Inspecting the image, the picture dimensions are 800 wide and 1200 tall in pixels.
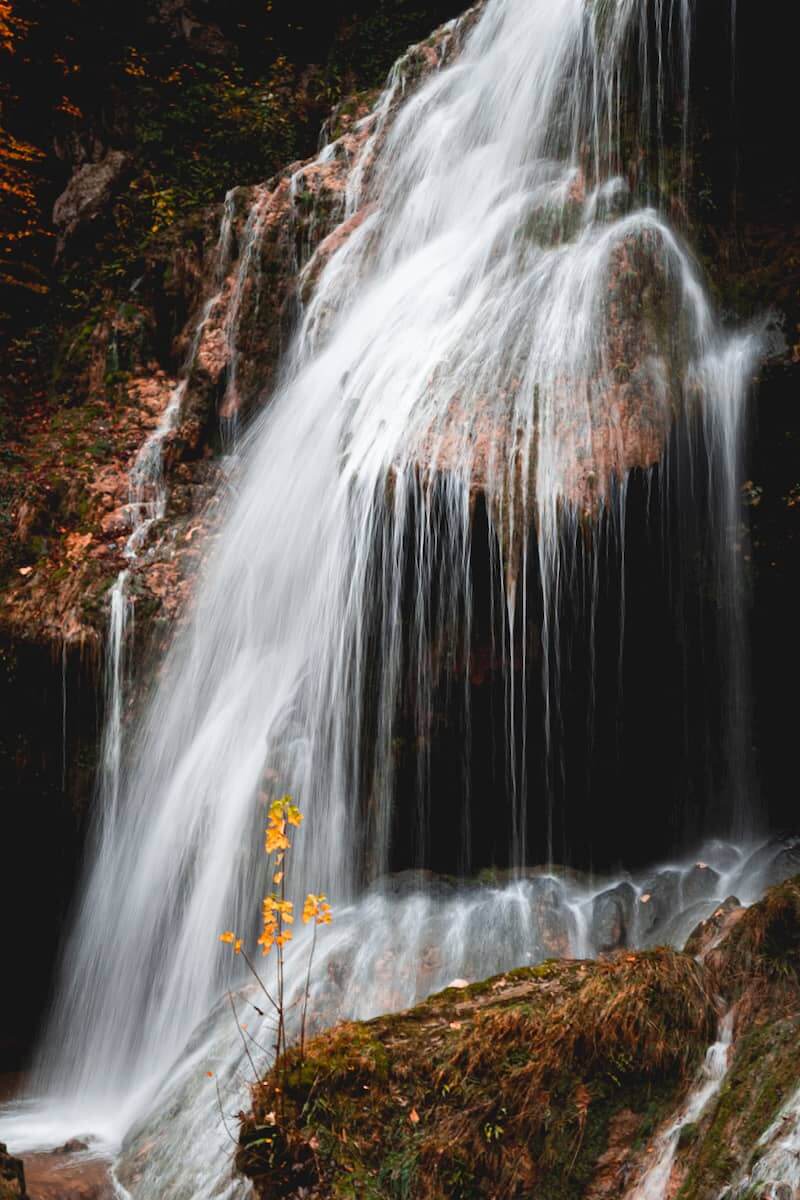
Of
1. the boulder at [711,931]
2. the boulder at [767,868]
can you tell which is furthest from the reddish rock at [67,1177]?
the boulder at [767,868]

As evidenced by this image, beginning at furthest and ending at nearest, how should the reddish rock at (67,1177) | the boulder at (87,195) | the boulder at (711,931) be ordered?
the boulder at (87,195) < the reddish rock at (67,1177) < the boulder at (711,931)

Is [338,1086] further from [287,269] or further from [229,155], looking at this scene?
[229,155]

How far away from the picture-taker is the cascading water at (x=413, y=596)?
219 inches

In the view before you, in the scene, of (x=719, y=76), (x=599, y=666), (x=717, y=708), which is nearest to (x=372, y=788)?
(x=599, y=666)

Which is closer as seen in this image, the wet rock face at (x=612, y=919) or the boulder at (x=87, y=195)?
the wet rock face at (x=612, y=919)

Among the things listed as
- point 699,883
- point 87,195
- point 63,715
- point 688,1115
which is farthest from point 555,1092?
point 87,195

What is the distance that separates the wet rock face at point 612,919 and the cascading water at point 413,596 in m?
0.12

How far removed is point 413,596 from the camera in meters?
5.96

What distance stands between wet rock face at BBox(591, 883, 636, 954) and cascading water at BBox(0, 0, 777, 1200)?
0.12 meters

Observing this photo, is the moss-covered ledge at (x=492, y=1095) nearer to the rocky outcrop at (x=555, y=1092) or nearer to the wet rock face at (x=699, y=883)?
the rocky outcrop at (x=555, y=1092)

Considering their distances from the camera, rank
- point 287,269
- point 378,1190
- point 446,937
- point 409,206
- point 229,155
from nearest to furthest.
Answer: point 378,1190 → point 446,937 → point 409,206 → point 287,269 → point 229,155

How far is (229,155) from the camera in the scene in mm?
12828

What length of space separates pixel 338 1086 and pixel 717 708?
153 inches

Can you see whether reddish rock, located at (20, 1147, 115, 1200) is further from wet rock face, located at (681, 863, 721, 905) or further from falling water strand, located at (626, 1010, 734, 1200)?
wet rock face, located at (681, 863, 721, 905)
